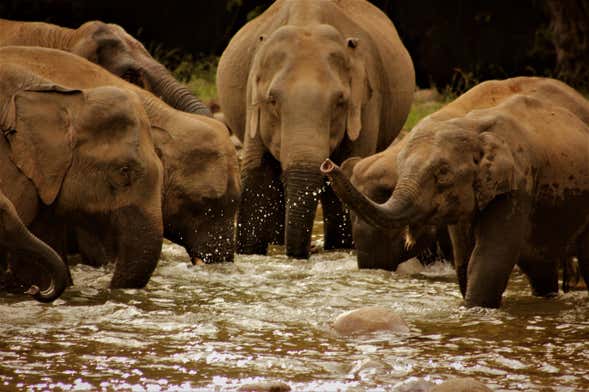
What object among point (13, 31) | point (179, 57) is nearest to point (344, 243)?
point (13, 31)

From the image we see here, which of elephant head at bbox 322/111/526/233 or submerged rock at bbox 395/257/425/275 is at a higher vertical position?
elephant head at bbox 322/111/526/233

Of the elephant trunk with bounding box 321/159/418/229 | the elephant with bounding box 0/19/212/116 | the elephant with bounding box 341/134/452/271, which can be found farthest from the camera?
the elephant with bounding box 0/19/212/116

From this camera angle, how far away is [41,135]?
9.48 meters

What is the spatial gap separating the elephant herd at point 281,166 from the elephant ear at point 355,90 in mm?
18

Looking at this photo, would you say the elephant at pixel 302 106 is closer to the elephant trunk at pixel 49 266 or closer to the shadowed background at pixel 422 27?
the elephant trunk at pixel 49 266

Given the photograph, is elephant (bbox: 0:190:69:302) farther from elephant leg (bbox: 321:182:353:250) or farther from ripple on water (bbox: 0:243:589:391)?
elephant leg (bbox: 321:182:353:250)

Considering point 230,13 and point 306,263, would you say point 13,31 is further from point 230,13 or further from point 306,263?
point 230,13

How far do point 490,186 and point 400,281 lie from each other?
200 cm

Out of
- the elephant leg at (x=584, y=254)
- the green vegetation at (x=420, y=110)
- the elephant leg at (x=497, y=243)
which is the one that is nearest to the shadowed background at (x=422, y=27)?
the green vegetation at (x=420, y=110)

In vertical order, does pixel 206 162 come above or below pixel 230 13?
below

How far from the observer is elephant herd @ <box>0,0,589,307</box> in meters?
9.09

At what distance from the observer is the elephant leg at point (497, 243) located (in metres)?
9.18

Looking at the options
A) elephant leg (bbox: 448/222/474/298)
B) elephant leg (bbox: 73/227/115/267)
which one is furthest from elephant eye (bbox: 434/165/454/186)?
elephant leg (bbox: 73/227/115/267)

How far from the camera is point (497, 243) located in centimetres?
918
